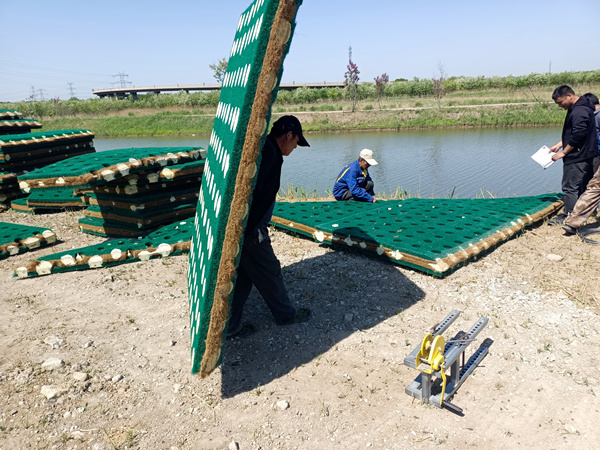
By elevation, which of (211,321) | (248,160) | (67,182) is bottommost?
(211,321)

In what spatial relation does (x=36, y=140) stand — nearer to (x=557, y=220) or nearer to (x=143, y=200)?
(x=143, y=200)

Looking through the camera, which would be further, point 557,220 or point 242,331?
point 557,220

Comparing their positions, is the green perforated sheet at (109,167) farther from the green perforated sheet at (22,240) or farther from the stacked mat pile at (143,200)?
the green perforated sheet at (22,240)

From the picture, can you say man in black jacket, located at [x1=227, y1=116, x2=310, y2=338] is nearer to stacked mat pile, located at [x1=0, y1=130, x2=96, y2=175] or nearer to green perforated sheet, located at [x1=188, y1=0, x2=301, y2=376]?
green perforated sheet, located at [x1=188, y1=0, x2=301, y2=376]

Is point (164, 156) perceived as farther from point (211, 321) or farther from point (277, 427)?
point (277, 427)

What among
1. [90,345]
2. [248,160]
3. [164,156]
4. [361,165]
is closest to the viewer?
[248,160]

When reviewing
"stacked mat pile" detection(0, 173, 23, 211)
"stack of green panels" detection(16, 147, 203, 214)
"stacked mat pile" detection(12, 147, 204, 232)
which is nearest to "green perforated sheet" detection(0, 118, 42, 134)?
"stacked mat pile" detection(0, 173, 23, 211)

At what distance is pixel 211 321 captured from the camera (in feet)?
8.69

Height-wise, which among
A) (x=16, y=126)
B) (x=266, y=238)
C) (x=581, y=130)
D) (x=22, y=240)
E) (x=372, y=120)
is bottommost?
(x=22, y=240)

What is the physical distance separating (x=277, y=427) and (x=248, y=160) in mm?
1599

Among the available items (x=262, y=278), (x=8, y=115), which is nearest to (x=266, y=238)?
(x=262, y=278)

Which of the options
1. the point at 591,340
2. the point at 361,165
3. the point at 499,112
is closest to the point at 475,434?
the point at 591,340

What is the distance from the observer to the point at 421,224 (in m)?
5.36

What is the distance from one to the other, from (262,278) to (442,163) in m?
14.1
